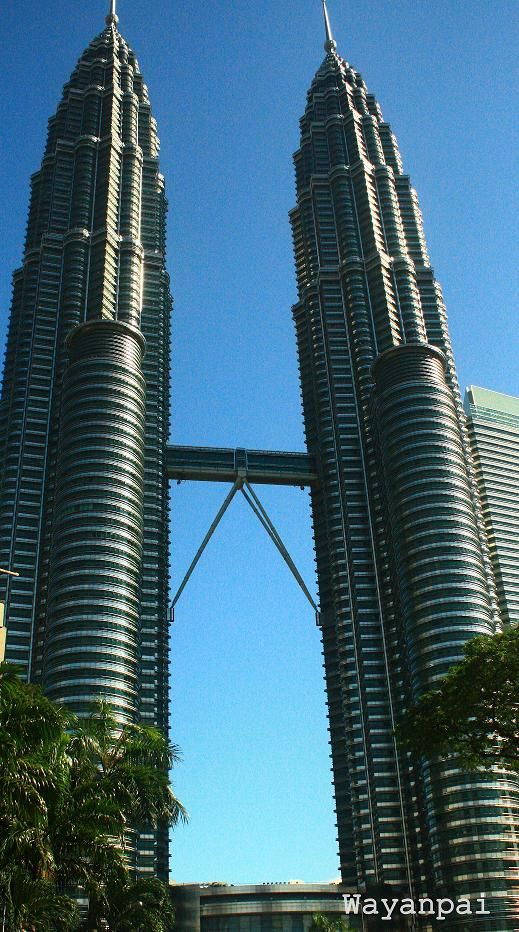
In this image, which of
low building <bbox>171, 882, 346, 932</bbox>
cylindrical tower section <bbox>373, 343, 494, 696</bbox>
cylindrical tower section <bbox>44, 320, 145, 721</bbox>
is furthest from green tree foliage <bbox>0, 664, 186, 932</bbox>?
cylindrical tower section <bbox>373, 343, 494, 696</bbox>

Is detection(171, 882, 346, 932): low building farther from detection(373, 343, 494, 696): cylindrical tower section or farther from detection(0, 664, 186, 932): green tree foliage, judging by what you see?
detection(0, 664, 186, 932): green tree foliage

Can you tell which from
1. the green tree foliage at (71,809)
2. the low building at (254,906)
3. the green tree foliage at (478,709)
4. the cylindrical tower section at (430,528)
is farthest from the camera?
the cylindrical tower section at (430,528)

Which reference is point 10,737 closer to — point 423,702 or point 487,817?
point 423,702

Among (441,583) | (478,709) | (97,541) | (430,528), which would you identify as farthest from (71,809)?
(430,528)

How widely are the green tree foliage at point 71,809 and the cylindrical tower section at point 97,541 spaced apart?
369 ft

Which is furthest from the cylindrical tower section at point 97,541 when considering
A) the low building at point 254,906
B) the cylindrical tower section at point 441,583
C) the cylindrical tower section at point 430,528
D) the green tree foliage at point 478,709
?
the green tree foliage at point 478,709

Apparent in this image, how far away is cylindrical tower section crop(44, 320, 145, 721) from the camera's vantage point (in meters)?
162

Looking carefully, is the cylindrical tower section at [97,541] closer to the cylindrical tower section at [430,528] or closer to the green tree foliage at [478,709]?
the cylindrical tower section at [430,528]

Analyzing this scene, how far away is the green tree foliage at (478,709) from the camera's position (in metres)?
52.2

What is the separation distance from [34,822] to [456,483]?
161 meters

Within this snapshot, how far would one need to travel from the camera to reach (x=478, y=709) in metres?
52.6

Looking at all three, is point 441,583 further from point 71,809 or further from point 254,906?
point 71,809

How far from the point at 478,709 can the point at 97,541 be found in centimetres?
12745

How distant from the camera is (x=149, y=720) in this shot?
587 ft
